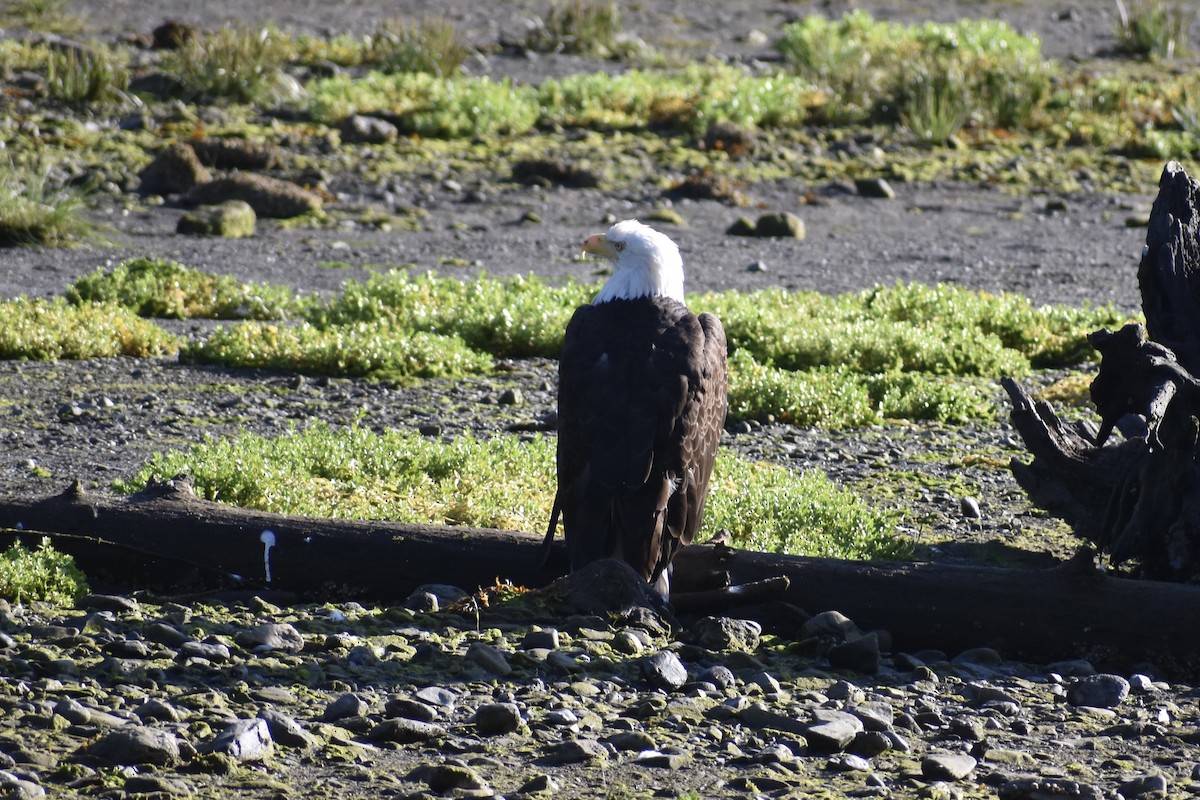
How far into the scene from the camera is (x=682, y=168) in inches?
842

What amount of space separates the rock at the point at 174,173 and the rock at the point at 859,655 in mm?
13867

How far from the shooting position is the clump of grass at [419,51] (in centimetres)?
2506

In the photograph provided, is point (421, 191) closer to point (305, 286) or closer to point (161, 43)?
point (305, 286)

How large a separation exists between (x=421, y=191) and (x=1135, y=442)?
43.7ft

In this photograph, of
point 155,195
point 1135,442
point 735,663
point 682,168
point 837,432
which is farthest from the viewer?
point 682,168

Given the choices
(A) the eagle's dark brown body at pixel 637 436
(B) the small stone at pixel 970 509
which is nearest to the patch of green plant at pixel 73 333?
(A) the eagle's dark brown body at pixel 637 436

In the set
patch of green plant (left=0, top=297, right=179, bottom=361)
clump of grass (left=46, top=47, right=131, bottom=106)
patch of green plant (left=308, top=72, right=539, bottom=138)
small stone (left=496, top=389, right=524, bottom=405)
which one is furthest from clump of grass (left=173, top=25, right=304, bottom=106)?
small stone (left=496, top=389, right=524, bottom=405)

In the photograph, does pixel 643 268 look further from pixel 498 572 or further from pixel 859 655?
pixel 859 655

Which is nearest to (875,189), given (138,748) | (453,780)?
(453,780)

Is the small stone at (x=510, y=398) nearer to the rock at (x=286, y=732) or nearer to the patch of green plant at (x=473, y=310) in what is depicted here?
the patch of green plant at (x=473, y=310)

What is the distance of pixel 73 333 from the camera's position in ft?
37.3

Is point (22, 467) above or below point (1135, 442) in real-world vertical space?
below

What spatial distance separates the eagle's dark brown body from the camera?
6.34 meters

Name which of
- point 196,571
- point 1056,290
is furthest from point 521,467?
point 1056,290
